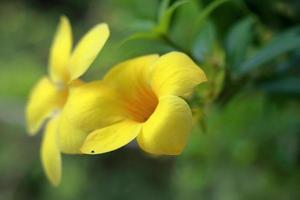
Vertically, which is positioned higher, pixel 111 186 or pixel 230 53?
pixel 230 53

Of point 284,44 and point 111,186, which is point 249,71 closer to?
point 284,44

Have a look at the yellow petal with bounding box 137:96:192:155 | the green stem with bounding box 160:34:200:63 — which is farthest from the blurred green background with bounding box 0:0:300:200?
the yellow petal with bounding box 137:96:192:155

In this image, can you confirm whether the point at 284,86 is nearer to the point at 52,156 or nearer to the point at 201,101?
the point at 201,101

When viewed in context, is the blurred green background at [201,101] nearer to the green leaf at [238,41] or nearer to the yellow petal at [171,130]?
the green leaf at [238,41]

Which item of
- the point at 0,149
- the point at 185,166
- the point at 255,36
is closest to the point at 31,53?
the point at 0,149

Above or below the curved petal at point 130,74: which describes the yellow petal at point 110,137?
below

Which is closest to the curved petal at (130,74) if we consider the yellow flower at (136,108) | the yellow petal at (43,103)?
the yellow flower at (136,108)

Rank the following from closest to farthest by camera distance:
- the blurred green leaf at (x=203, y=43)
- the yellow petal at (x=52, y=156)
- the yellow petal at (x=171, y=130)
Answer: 1. the yellow petal at (x=171, y=130)
2. the yellow petal at (x=52, y=156)
3. the blurred green leaf at (x=203, y=43)

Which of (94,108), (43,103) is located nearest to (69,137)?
(94,108)
